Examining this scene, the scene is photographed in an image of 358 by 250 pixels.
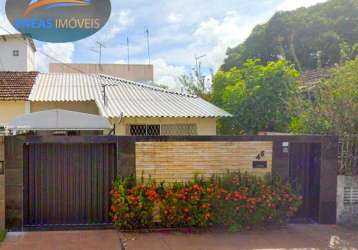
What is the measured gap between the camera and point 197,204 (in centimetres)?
738

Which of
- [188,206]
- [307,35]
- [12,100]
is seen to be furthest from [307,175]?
[307,35]

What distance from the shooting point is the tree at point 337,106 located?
8.05 m

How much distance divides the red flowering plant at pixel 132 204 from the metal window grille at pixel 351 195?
410 centimetres

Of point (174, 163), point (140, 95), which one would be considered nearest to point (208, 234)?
point (174, 163)

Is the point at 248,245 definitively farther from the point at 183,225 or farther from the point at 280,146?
the point at 280,146

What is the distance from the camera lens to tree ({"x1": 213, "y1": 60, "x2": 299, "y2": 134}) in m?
13.9

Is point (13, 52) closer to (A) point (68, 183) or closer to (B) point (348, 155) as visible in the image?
(A) point (68, 183)

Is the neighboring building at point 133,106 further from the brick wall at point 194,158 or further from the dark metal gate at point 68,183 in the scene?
the brick wall at point 194,158

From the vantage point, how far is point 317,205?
326 inches

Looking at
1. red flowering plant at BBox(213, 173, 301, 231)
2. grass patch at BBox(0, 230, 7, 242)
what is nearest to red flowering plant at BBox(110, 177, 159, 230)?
red flowering plant at BBox(213, 173, 301, 231)

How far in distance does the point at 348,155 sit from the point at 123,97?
32.5ft

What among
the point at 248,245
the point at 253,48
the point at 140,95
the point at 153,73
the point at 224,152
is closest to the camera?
the point at 248,245

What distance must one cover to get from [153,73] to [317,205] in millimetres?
24080

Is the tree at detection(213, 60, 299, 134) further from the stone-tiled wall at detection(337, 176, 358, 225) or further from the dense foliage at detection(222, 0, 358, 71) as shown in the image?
the dense foliage at detection(222, 0, 358, 71)
